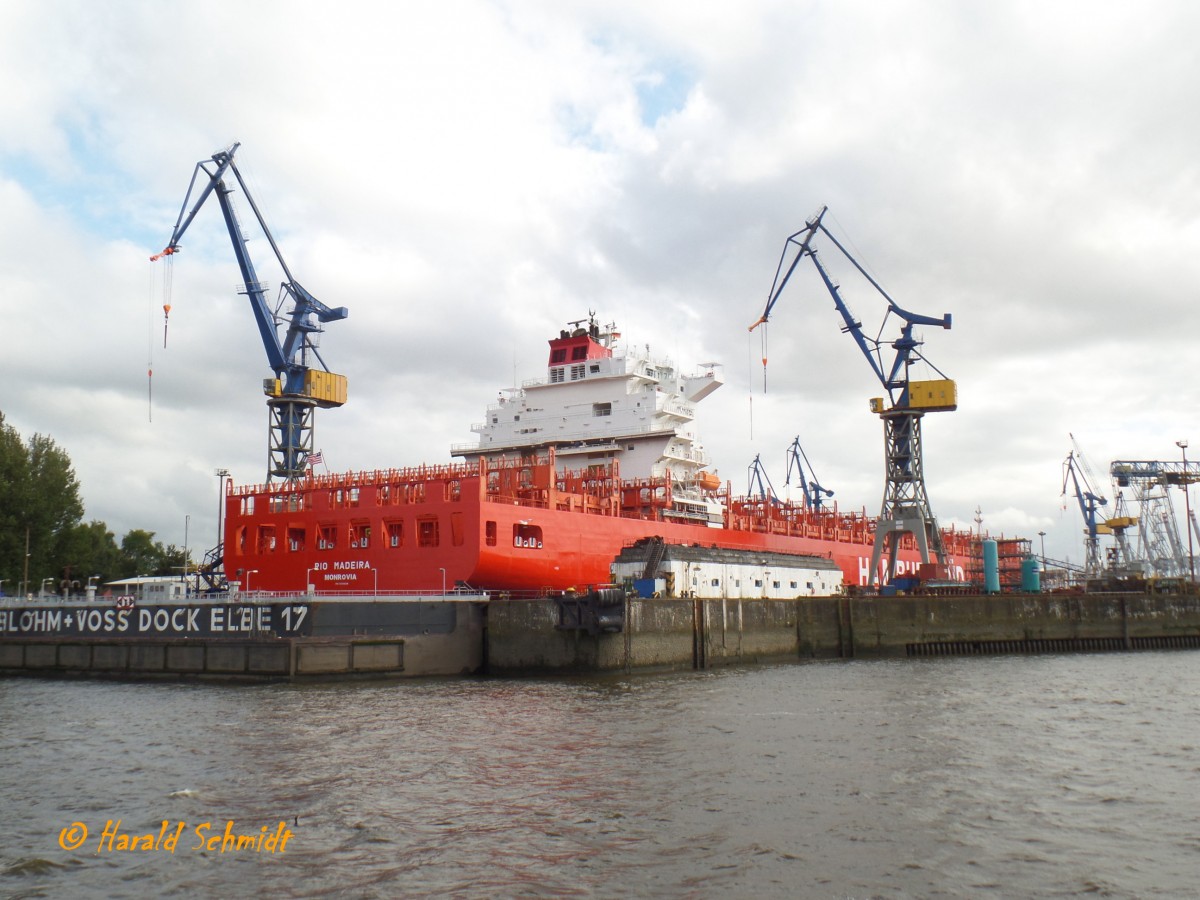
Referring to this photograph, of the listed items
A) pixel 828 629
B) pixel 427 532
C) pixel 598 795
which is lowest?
pixel 598 795

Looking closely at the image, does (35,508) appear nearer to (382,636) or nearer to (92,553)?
(92,553)

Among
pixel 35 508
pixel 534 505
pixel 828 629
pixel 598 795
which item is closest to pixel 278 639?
pixel 534 505

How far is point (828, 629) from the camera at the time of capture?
3800 centimetres

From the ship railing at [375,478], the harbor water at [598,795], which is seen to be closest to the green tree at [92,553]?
the ship railing at [375,478]

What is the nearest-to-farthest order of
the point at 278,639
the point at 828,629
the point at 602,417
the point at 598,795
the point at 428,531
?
the point at 598,795
the point at 278,639
the point at 428,531
the point at 828,629
the point at 602,417

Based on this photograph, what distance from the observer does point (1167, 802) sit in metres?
14.0

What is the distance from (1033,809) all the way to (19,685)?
91.2ft

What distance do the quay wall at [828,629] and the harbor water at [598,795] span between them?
13.8 ft

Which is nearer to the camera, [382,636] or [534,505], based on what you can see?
[382,636]

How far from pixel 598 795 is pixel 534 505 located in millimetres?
20866

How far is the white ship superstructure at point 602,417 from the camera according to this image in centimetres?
4472

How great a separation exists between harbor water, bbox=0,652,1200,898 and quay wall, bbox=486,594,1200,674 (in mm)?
4201

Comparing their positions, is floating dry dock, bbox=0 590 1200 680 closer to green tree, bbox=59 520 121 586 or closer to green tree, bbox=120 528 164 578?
green tree, bbox=59 520 121 586

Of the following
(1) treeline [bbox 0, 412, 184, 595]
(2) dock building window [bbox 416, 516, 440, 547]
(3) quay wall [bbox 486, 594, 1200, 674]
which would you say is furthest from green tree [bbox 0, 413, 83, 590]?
(3) quay wall [bbox 486, 594, 1200, 674]
